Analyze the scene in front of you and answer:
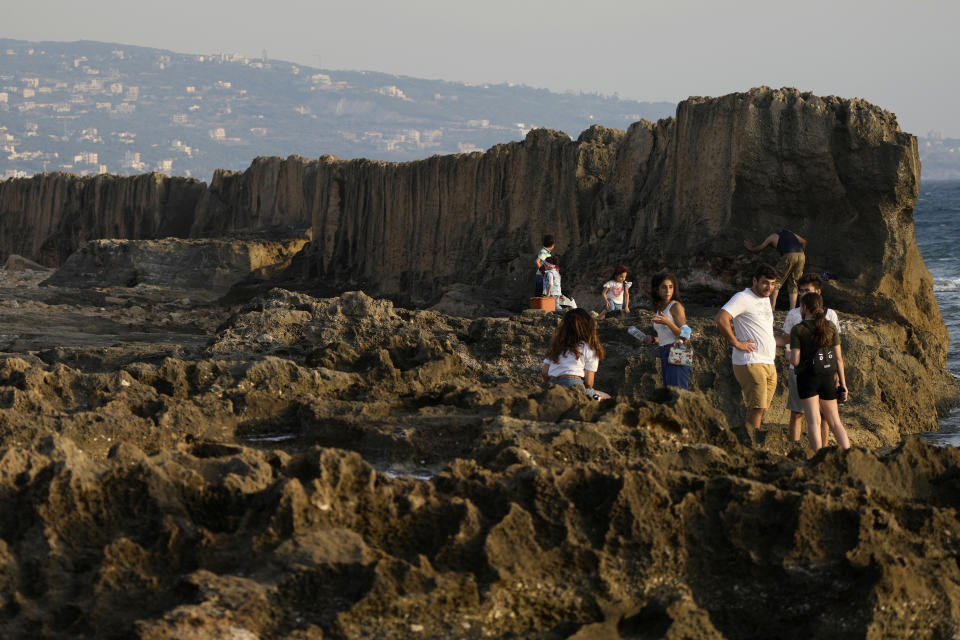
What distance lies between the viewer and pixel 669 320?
8336 millimetres

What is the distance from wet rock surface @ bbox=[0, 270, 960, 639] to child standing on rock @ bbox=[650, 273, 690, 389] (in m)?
1.15

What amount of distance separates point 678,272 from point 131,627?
10.6 m

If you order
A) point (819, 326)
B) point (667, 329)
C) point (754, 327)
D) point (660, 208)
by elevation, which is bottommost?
point (667, 329)

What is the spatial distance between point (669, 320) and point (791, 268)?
4.80 metres

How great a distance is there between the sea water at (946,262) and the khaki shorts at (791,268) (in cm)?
208

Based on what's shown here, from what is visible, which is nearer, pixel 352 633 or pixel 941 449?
pixel 352 633

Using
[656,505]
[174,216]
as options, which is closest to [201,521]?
[656,505]

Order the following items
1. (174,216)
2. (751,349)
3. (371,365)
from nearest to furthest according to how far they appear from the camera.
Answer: (751,349)
(371,365)
(174,216)

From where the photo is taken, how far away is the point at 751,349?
820cm

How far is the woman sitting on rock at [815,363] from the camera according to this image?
784 centimetres

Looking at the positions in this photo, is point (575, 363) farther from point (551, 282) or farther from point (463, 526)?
point (551, 282)

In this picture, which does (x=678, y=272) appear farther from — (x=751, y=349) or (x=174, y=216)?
(x=174, y=216)

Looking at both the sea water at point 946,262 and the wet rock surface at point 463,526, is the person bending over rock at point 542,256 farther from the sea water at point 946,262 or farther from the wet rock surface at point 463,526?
the wet rock surface at point 463,526

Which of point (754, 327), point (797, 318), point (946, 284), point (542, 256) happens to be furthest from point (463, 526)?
point (946, 284)
